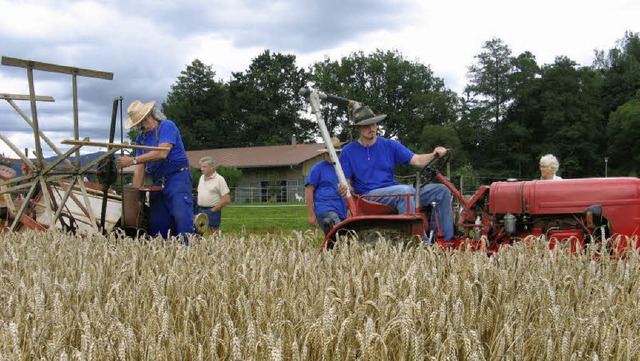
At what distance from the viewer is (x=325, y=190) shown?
22.6 ft

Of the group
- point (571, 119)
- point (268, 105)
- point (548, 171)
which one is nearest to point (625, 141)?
point (571, 119)

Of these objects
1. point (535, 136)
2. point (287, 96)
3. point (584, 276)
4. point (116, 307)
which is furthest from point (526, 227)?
point (287, 96)

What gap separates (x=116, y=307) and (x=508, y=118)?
2508 inches

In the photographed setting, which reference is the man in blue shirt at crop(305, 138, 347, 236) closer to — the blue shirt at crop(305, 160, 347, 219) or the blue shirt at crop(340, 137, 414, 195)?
the blue shirt at crop(305, 160, 347, 219)

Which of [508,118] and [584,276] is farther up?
[508,118]

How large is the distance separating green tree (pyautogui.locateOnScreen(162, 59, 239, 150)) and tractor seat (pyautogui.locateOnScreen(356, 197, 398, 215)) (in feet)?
221

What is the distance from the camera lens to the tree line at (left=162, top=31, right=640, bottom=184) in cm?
5497

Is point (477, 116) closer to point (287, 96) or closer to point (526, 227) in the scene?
point (287, 96)

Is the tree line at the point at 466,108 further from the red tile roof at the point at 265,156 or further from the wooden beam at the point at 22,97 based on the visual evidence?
the wooden beam at the point at 22,97

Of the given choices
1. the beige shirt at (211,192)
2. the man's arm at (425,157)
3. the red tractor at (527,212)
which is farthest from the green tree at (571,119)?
the man's arm at (425,157)

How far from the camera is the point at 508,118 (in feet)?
207

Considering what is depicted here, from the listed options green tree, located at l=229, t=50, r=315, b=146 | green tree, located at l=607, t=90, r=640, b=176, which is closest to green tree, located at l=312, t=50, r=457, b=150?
green tree, located at l=229, t=50, r=315, b=146

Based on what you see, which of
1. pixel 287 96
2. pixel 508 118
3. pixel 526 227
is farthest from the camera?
pixel 287 96

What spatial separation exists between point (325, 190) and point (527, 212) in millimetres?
2061
